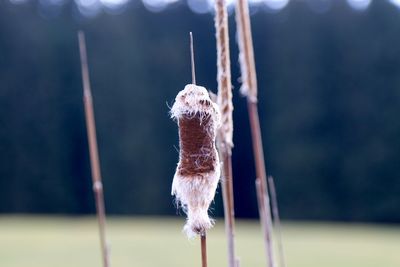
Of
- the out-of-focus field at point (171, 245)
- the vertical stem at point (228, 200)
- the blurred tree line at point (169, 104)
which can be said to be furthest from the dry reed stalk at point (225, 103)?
the blurred tree line at point (169, 104)

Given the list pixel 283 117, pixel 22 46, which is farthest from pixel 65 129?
pixel 283 117

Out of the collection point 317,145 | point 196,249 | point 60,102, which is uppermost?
point 60,102

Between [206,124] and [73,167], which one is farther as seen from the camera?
[73,167]

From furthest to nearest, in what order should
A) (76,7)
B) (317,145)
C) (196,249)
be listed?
(76,7)
(317,145)
(196,249)

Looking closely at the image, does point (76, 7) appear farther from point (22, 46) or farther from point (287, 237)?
point (287, 237)

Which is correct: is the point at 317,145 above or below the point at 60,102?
below

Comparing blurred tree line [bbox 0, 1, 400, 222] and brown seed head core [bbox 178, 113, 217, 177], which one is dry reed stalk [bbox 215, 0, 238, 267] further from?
blurred tree line [bbox 0, 1, 400, 222]
